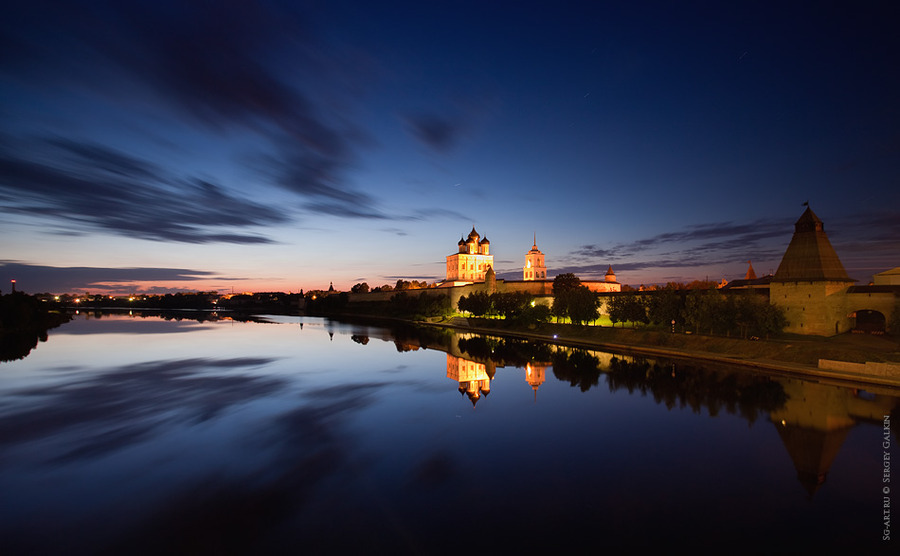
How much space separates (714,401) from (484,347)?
17.6 m

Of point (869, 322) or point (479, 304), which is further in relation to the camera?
point (479, 304)

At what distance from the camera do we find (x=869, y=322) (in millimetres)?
Answer: 22781

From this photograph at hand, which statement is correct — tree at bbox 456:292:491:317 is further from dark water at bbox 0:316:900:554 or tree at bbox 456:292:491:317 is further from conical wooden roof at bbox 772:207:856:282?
dark water at bbox 0:316:900:554

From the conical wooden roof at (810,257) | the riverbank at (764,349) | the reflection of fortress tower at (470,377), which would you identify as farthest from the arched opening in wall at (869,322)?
the reflection of fortress tower at (470,377)

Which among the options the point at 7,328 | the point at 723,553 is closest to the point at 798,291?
the point at 723,553

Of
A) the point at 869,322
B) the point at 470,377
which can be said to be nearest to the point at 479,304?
the point at 470,377

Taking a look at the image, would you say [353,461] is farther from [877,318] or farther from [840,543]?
[877,318]

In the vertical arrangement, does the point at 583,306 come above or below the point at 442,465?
above

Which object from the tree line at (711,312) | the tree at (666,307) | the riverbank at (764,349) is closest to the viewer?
the riverbank at (764,349)

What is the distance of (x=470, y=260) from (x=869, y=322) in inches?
2373

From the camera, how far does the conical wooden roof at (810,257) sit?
22641mm

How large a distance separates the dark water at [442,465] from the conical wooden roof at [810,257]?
1021 centimetres

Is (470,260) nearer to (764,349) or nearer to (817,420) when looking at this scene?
(764,349)

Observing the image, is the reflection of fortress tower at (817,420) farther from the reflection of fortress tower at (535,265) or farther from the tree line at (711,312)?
the reflection of fortress tower at (535,265)
